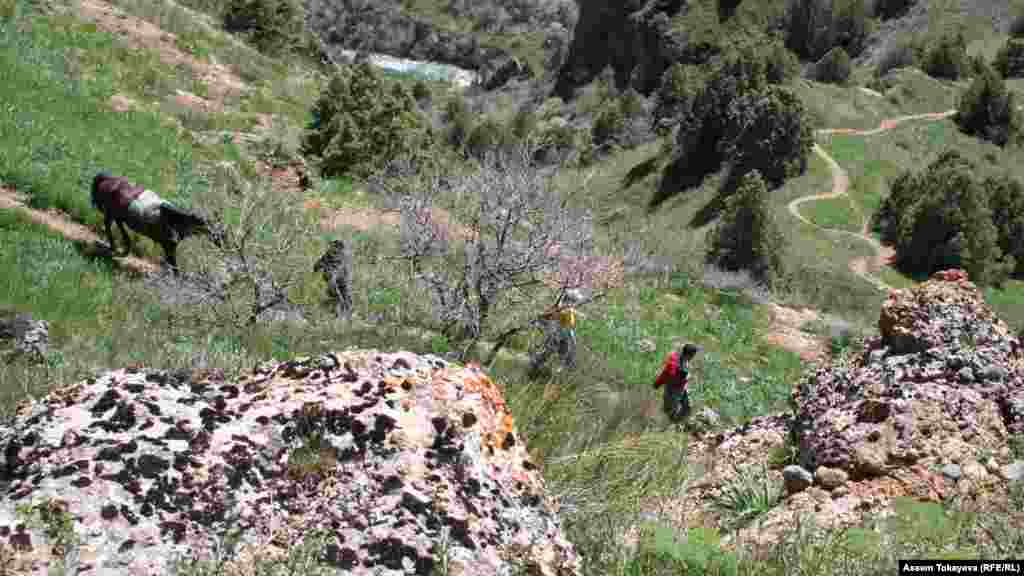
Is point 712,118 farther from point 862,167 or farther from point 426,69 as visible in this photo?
point 426,69

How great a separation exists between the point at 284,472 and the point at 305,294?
10.2 metres

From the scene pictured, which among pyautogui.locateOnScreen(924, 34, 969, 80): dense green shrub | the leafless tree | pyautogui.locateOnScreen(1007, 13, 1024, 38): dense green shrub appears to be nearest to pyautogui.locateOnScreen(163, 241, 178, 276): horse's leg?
the leafless tree

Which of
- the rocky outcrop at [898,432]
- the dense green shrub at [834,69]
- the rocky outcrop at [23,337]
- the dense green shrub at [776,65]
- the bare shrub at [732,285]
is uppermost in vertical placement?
the rocky outcrop at [898,432]

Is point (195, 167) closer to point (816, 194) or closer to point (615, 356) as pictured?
point (615, 356)

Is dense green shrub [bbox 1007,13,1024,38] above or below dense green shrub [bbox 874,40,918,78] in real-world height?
above

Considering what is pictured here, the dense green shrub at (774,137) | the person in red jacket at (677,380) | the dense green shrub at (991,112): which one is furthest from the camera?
the dense green shrub at (991,112)

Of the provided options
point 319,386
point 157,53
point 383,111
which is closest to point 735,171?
point 383,111

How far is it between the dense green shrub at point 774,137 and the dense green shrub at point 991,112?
13932 millimetres

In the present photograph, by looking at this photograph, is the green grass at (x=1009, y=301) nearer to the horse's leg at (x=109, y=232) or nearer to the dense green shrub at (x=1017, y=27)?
the horse's leg at (x=109, y=232)

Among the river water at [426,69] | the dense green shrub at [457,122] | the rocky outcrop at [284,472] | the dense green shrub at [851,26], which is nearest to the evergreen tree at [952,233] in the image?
the dense green shrub at [457,122]

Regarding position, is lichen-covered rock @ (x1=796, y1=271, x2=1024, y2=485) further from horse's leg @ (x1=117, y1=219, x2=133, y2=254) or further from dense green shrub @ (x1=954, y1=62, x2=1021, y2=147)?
dense green shrub @ (x1=954, y1=62, x2=1021, y2=147)

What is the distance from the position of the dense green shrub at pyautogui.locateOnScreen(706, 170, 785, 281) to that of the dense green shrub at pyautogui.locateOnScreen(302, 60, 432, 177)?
49.1 ft

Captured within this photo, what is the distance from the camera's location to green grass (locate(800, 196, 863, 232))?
151 ft

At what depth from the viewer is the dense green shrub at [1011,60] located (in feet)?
225
